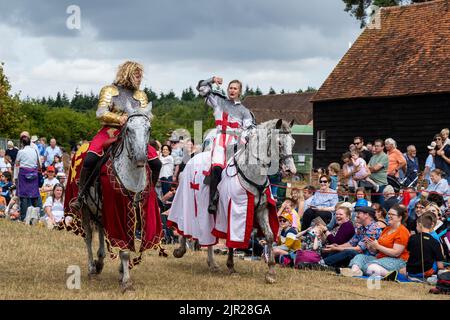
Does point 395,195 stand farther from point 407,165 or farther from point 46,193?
point 46,193

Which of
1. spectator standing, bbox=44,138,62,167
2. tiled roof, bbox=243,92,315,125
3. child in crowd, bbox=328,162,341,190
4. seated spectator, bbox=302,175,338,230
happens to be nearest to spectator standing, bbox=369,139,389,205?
child in crowd, bbox=328,162,341,190

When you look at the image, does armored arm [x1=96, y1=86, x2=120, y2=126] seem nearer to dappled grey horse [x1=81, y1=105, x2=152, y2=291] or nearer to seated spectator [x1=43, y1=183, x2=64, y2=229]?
dappled grey horse [x1=81, y1=105, x2=152, y2=291]

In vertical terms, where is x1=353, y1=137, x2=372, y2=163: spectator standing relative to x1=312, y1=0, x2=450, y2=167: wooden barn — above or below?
below

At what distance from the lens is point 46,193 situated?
784 inches

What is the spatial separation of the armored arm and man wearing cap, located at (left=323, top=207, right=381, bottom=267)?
4.51m

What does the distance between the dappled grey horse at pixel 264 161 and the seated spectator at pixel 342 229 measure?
200 cm

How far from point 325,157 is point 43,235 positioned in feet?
72.0

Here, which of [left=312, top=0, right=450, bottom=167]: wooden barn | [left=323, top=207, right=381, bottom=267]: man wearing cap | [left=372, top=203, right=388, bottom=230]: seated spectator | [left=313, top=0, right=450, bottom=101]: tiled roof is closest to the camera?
[left=323, top=207, right=381, bottom=267]: man wearing cap

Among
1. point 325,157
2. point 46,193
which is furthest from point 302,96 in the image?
point 46,193

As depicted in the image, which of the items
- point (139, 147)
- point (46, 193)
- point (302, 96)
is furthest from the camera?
point (302, 96)

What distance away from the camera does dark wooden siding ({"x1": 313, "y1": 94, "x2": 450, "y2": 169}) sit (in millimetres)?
30672

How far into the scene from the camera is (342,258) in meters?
12.2

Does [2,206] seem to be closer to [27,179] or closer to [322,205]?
[27,179]

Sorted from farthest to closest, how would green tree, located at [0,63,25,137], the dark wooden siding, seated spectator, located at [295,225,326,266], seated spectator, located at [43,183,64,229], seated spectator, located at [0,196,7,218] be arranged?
green tree, located at [0,63,25,137], the dark wooden siding, seated spectator, located at [0,196,7,218], seated spectator, located at [43,183,64,229], seated spectator, located at [295,225,326,266]
